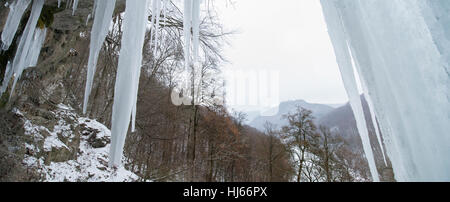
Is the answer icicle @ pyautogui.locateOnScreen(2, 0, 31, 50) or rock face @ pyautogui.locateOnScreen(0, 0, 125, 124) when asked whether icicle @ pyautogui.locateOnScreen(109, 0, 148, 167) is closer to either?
icicle @ pyautogui.locateOnScreen(2, 0, 31, 50)

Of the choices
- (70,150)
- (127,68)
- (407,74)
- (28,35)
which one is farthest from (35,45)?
(407,74)

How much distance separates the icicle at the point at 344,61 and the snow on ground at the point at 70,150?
473 centimetres

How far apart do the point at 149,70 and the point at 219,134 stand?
27.3ft

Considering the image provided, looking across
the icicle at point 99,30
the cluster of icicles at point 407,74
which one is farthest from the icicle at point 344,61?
the icicle at point 99,30

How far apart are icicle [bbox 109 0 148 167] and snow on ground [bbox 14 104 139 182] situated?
382 cm

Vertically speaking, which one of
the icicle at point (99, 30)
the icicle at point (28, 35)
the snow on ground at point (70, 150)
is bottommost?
the snow on ground at point (70, 150)

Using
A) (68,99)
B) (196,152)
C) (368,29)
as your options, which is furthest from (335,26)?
(196,152)

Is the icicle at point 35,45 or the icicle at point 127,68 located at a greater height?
the icicle at point 35,45

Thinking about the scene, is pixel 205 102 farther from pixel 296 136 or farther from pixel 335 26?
pixel 335 26

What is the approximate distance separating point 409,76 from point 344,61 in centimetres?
33

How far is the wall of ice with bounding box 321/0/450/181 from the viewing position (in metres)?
0.49

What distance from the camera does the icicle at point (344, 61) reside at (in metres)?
0.82

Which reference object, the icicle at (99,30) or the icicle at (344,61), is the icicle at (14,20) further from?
the icicle at (344,61)

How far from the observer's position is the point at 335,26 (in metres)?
0.87
